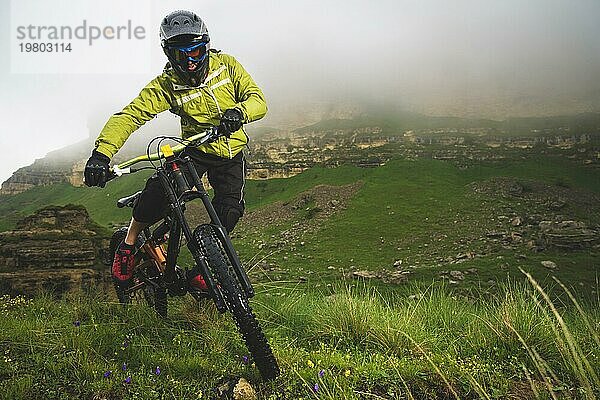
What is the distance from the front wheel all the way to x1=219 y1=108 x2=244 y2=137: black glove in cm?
102

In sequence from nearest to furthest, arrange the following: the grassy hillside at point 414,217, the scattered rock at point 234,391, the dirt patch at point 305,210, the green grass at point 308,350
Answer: the scattered rock at point 234,391 → the green grass at point 308,350 → the grassy hillside at point 414,217 → the dirt patch at point 305,210

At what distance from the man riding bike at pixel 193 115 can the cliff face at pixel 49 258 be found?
83.3 feet

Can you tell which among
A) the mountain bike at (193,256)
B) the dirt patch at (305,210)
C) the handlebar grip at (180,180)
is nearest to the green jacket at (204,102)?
the mountain bike at (193,256)

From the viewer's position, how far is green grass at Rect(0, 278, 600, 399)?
4066 millimetres

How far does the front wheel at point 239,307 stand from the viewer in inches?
161

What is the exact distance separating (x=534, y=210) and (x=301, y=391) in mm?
126468

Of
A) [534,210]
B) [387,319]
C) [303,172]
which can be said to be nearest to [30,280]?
[387,319]

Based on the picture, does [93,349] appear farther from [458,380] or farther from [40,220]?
[40,220]

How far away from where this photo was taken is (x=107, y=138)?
4.78 m

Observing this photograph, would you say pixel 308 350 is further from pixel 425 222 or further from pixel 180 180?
pixel 425 222

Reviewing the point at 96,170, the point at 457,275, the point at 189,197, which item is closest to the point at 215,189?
the point at 189,197

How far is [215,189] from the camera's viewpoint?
18.9ft

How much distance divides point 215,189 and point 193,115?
955 millimetres

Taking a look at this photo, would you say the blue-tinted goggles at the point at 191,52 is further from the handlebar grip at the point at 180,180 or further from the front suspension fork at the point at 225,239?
the handlebar grip at the point at 180,180
